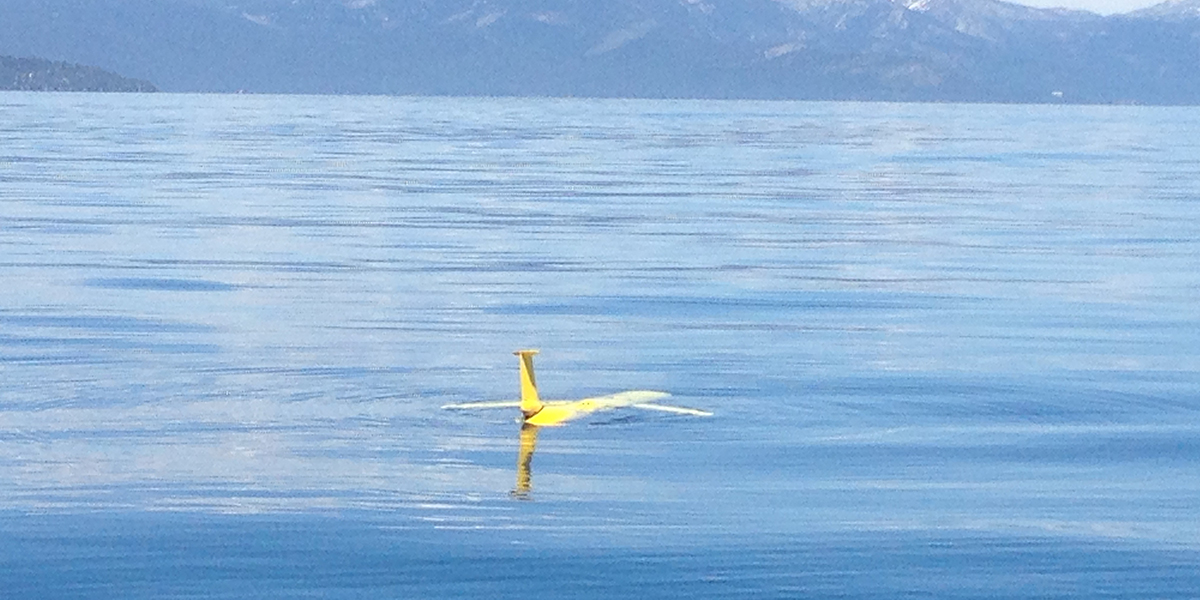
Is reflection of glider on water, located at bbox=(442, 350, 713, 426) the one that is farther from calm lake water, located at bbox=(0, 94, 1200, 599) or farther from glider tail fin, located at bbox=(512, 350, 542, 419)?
calm lake water, located at bbox=(0, 94, 1200, 599)

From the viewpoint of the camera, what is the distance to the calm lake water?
15344 mm

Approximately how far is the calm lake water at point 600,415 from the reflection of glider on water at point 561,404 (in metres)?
0.25

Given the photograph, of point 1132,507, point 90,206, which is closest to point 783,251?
point 90,206

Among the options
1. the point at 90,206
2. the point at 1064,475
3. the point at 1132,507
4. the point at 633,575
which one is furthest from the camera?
the point at 90,206

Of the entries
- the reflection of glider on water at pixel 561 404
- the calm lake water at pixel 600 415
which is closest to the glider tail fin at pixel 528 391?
the reflection of glider on water at pixel 561 404

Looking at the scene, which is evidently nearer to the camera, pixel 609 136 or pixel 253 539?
pixel 253 539

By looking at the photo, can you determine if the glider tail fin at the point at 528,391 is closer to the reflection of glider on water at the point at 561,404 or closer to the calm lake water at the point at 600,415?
the reflection of glider on water at the point at 561,404

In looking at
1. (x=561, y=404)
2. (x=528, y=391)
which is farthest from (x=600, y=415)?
(x=528, y=391)

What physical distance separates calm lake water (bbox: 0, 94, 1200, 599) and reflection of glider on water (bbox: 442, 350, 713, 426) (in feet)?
0.83

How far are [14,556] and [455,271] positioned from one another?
70.4 feet

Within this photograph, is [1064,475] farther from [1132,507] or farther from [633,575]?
[633,575]

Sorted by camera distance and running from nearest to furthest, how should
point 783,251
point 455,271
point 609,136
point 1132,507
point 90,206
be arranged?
1. point 1132,507
2. point 455,271
3. point 783,251
4. point 90,206
5. point 609,136

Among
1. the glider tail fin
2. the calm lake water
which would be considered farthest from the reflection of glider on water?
the calm lake water

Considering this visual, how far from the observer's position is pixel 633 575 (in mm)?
14914
